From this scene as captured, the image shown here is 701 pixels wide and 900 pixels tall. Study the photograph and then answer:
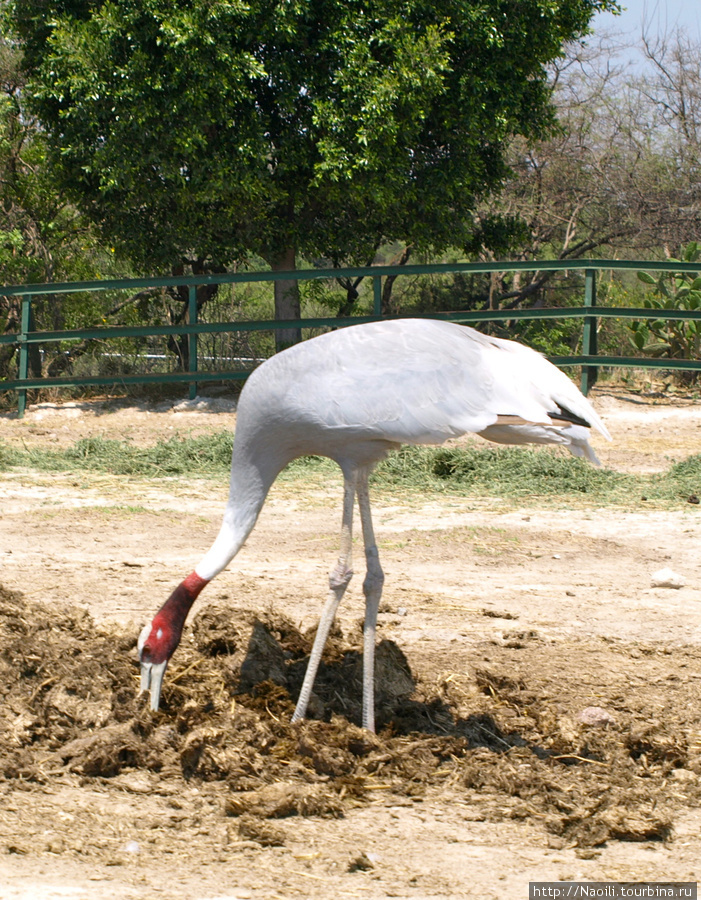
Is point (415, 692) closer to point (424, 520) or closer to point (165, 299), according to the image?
point (424, 520)

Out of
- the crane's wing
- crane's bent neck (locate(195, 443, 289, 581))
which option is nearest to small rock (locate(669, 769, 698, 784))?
the crane's wing

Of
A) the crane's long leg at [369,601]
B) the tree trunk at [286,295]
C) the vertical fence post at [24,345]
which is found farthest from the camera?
the tree trunk at [286,295]

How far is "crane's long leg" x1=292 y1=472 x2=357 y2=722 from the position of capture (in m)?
4.34

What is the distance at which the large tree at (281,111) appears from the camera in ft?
38.6

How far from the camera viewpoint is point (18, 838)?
10.7 feet

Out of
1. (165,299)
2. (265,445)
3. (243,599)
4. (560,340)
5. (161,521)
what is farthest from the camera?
(560,340)

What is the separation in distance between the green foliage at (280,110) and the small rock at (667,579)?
7.28 m

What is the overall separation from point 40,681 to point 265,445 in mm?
1353

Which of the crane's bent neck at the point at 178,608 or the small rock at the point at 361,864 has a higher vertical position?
the crane's bent neck at the point at 178,608

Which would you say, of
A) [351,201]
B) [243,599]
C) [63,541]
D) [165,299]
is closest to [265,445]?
[243,599]

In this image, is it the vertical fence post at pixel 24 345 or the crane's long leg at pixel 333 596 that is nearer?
the crane's long leg at pixel 333 596

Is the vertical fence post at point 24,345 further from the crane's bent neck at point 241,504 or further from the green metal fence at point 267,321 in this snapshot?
the crane's bent neck at point 241,504

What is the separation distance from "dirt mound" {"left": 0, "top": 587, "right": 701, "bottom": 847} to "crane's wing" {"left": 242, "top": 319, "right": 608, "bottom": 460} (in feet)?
3.79

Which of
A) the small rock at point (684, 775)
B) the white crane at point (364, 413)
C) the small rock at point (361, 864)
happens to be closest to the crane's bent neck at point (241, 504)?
the white crane at point (364, 413)
